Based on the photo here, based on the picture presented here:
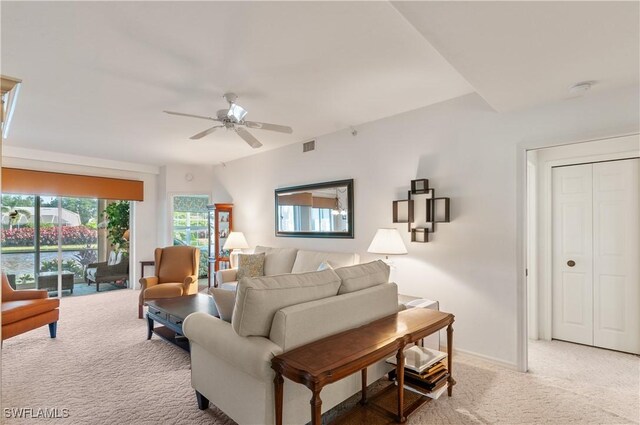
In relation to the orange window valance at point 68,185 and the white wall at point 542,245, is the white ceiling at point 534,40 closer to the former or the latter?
the white wall at point 542,245

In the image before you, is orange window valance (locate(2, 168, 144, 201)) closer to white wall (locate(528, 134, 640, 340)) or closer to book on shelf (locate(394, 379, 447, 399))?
book on shelf (locate(394, 379, 447, 399))

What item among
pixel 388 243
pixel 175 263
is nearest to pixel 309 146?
pixel 388 243

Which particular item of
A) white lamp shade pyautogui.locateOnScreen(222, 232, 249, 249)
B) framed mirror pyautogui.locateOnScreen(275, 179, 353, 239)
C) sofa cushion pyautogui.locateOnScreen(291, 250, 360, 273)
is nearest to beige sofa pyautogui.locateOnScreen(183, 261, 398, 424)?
sofa cushion pyautogui.locateOnScreen(291, 250, 360, 273)

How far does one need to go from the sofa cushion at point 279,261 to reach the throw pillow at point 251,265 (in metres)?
0.07

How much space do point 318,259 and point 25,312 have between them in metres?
3.16

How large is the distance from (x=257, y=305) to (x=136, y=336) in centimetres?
278

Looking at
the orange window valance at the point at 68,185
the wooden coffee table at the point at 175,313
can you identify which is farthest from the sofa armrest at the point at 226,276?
the orange window valance at the point at 68,185

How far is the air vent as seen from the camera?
486 cm

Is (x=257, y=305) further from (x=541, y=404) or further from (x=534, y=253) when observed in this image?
(x=534, y=253)

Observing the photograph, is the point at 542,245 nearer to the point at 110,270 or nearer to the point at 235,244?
the point at 235,244

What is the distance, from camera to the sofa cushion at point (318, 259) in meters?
4.11

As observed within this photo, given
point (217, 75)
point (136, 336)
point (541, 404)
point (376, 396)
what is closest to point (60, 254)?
point (136, 336)

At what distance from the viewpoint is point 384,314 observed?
252 cm

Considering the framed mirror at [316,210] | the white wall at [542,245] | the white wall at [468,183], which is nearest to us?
the white wall at [468,183]
